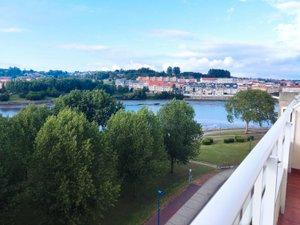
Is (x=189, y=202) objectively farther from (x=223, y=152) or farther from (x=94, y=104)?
(x=94, y=104)

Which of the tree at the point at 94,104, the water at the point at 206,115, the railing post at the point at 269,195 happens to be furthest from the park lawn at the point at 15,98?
the railing post at the point at 269,195

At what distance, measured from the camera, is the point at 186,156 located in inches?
1101

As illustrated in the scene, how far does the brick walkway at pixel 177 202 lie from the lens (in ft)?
64.7

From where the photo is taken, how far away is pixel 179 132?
93.6ft

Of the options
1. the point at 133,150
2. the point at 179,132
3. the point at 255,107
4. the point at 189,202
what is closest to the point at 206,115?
the point at 255,107

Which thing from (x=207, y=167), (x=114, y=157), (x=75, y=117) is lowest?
(x=207, y=167)

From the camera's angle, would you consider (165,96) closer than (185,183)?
No

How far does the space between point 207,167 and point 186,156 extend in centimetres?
409

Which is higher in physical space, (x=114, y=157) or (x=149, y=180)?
(x=114, y=157)

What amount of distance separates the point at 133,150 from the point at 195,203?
5125 millimetres

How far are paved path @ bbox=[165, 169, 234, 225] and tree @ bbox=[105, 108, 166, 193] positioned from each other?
2.73 m

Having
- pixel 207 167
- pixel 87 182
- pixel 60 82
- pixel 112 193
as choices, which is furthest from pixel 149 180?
pixel 60 82

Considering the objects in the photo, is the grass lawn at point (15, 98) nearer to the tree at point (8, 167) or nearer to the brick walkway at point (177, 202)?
the brick walkway at point (177, 202)

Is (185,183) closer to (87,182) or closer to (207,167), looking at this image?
(207,167)
